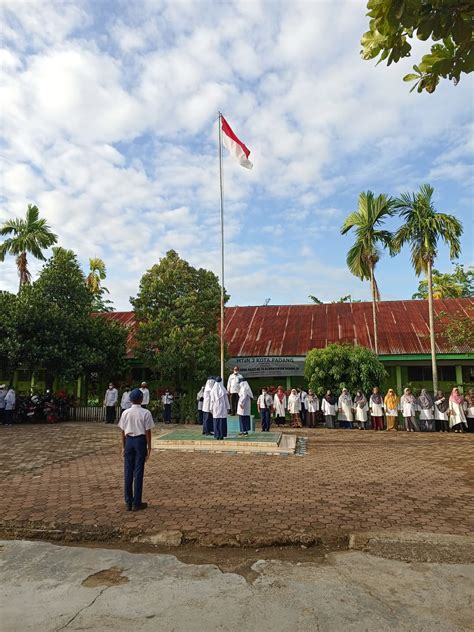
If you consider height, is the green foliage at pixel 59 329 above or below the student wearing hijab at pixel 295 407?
above

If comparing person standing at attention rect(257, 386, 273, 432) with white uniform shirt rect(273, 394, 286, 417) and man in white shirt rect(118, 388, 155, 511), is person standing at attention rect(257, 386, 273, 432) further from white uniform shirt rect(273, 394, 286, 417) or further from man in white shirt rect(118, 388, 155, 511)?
man in white shirt rect(118, 388, 155, 511)

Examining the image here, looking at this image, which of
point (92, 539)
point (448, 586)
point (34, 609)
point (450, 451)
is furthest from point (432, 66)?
point (450, 451)

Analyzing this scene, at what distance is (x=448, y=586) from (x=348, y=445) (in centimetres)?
859

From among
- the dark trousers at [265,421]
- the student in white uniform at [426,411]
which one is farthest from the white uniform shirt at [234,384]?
the student in white uniform at [426,411]

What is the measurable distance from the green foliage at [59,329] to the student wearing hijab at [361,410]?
10.5 m

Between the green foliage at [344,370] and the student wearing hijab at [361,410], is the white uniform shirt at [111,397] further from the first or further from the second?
the student wearing hijab at [361,410]

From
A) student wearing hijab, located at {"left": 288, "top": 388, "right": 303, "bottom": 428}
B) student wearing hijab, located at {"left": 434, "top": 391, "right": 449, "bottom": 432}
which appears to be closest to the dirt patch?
student wearing hijab, located at {"left": 288, "top": 388, "right": 303, "bottom": 428}

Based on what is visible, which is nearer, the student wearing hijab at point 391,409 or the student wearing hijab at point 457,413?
the student wearing hijab at point 457,413

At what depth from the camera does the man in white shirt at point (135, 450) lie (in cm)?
596

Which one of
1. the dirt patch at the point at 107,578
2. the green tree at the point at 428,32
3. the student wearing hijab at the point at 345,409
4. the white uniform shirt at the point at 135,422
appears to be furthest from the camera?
the student wearing hijab at the point at 345,409

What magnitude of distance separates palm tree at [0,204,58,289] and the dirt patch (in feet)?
73.2

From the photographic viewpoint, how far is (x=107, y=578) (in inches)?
156

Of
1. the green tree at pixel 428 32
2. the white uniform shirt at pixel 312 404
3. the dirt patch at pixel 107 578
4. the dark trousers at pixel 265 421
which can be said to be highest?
the green tree at pixel 428 32

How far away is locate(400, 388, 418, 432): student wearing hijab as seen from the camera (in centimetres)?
1612
